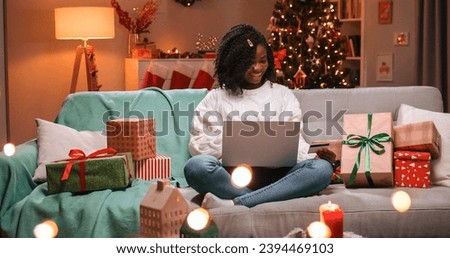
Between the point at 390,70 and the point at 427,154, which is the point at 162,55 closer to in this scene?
the point at 390,70

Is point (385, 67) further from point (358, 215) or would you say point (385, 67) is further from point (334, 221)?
point (334, 221)

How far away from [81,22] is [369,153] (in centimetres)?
Result: 256

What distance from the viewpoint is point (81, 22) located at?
4.58 metres

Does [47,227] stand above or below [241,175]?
below

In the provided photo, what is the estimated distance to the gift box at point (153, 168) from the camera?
2617 mm

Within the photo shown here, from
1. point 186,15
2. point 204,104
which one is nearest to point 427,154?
point 204,104

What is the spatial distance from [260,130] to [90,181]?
1.96 feet

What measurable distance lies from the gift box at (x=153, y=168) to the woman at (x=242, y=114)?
12 centimetres

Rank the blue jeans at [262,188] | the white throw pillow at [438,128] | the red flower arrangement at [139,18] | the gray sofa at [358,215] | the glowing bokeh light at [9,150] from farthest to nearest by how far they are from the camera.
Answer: the red flower arrangement at [139,18] < the white throw pillow at [438,128] < the glowing bokeh light at [9,150] < the blue jeans at [262,188] < the gray sofa at [358,215]

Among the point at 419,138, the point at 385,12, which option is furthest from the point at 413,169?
the point at 385,12

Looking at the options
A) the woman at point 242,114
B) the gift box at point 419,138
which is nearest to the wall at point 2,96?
the woman at point 242,114

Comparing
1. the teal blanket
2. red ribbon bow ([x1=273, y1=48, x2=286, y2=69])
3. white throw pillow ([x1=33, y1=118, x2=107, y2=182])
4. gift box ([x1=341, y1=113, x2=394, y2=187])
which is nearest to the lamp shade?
red ribbon bow ([x1=273, y1=48, x2=286, y2=69])

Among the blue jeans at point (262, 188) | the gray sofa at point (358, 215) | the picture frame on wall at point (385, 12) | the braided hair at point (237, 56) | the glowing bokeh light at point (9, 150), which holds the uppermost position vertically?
the picture frame on wall at point (385, 12)

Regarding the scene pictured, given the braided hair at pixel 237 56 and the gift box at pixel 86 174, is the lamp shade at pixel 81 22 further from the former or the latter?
the gift box at pixel 86 174
